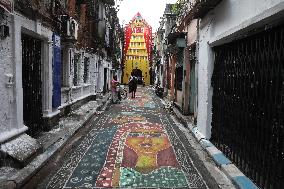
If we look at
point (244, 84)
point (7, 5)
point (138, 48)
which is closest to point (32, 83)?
A: point (7, 5)

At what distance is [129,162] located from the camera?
7.25 metres

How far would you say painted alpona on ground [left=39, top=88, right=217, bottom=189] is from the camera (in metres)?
5.98

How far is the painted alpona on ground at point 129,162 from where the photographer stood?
598 centimetres

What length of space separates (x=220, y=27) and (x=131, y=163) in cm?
414

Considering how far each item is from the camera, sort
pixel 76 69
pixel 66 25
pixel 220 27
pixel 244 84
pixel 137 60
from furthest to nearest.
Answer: pixel 137 60 < pixel 76 69 < pixel 66 25 < pixel 220 27 < pixel 244 84

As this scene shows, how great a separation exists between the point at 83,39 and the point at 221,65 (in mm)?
10609

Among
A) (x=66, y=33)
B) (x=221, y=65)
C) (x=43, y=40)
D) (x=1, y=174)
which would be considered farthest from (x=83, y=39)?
(x=1, y=174)

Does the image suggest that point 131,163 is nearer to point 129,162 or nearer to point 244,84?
point 129,162

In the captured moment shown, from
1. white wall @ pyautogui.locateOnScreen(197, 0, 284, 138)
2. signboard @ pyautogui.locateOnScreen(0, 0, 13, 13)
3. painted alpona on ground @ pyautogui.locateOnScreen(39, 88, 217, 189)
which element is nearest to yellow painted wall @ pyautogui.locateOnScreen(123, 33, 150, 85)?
painted alpona on ground @ pyautogui.locateOnScreen(39, 88, 217, 189)

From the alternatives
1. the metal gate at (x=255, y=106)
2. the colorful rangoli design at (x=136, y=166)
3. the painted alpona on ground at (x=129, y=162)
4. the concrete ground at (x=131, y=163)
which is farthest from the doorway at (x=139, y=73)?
the metal gate at (x=255, y=106)

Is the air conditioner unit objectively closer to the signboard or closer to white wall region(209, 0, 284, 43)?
the signboard

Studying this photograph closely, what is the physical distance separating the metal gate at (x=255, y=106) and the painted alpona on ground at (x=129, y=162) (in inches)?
40.1

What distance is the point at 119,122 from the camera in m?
13.0

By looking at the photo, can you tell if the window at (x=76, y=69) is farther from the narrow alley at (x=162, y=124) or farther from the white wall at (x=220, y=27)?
the white wall at (x=220, y=27)
